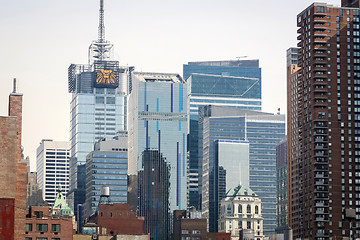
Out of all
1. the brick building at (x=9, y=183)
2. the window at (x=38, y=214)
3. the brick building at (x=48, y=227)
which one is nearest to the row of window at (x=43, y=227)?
the brick building at (x=48, y=227)

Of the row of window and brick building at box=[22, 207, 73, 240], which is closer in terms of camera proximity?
the row of window

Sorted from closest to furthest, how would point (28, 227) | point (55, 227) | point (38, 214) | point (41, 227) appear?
point (28, 227), point (41, 227), point (55, 227), point (38, 214)

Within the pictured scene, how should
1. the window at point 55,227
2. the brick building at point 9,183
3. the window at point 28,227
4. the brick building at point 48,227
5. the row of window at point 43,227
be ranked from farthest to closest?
the window at point 55,227, the brick building at point 48,227, the row of window at point 43,227, the window at point 28,227, the brick building at point 9,183

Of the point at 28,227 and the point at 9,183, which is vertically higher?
the point at 9,183

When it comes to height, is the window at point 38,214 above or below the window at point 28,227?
above

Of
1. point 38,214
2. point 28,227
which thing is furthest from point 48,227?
point 38,214

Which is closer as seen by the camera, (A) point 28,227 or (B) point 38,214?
(A) point 28,227

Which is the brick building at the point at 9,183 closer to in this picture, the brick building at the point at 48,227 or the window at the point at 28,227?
the window at the point at 28,227

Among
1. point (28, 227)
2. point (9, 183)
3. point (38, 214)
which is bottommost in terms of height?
point (28, 227)

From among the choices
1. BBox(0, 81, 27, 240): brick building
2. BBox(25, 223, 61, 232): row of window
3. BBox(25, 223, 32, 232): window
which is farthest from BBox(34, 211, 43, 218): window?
BBox(0, 81, 27, 240): brick building

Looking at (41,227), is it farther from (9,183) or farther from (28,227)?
(9,183)

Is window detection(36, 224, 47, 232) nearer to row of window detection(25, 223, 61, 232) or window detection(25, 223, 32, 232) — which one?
row of window detection(25, 223, 61, 232)

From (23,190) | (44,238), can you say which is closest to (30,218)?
(44,238)

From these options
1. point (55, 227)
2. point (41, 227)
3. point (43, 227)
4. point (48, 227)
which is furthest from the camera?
point (55, 227)
